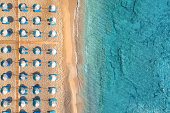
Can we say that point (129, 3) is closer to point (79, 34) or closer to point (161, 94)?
point (79, 34)

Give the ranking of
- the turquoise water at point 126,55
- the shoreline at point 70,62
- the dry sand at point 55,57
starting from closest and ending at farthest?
the dry sand at point 55,57
the shoreline at point 70,62
the turquoise water at point 126,55

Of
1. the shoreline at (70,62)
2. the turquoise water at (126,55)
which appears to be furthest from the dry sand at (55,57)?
the turquoise water at (126,55)

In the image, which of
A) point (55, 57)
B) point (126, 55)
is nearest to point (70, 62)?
point (55, 57)

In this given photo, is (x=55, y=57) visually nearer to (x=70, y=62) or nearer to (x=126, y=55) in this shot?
(x=70, y=62)

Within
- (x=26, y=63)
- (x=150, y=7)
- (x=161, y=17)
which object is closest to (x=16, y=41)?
(x=26, y=63)

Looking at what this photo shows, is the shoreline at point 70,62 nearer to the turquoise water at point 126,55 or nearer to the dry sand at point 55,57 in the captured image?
the dry sand at point 55,57

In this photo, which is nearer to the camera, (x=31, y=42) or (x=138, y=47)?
(x=31, y=42)
